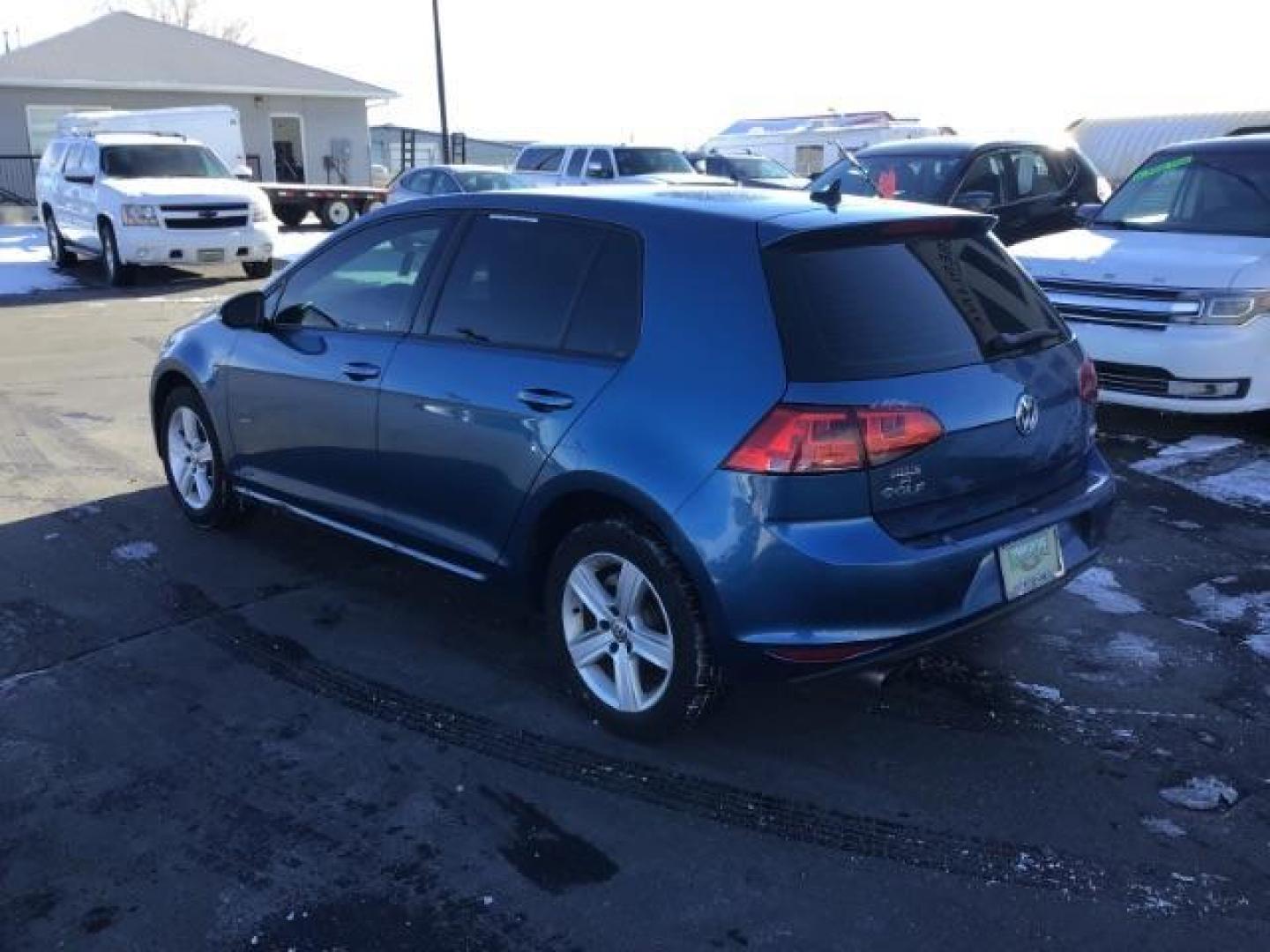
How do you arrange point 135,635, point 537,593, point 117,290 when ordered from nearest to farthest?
point 537,593
point 135,635
point 117,290

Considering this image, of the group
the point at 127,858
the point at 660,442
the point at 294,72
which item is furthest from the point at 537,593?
the point at 294,72

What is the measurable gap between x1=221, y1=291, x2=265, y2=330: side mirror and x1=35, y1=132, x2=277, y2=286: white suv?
11.6 m

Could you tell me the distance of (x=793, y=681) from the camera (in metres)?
3.34

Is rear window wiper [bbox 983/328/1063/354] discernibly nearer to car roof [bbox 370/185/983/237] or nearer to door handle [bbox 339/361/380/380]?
car roof [bbox 370/185/983/237]

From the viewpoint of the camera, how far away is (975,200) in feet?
34.4

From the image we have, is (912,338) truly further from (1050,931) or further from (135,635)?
(135,635)

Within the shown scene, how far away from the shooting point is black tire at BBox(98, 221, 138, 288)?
16031 millimetres

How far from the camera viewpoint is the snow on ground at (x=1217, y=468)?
6207 millimetres

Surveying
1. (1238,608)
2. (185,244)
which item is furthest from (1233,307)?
(185,244)

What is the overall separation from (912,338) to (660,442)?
0.82 meters

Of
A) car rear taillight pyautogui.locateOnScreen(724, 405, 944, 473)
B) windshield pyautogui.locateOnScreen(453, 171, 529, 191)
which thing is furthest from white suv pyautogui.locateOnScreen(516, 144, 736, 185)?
car rear taillight pyautogui.locateOnScreen(724, 405, 944, 473)

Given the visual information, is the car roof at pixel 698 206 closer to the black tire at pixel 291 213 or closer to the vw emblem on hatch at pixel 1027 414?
the vw emblem on hatch at pixel 1027 414

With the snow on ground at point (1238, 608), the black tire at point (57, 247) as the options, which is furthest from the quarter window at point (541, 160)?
the snow on ground at point (1238, 608)

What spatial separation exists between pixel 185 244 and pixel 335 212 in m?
10.8
